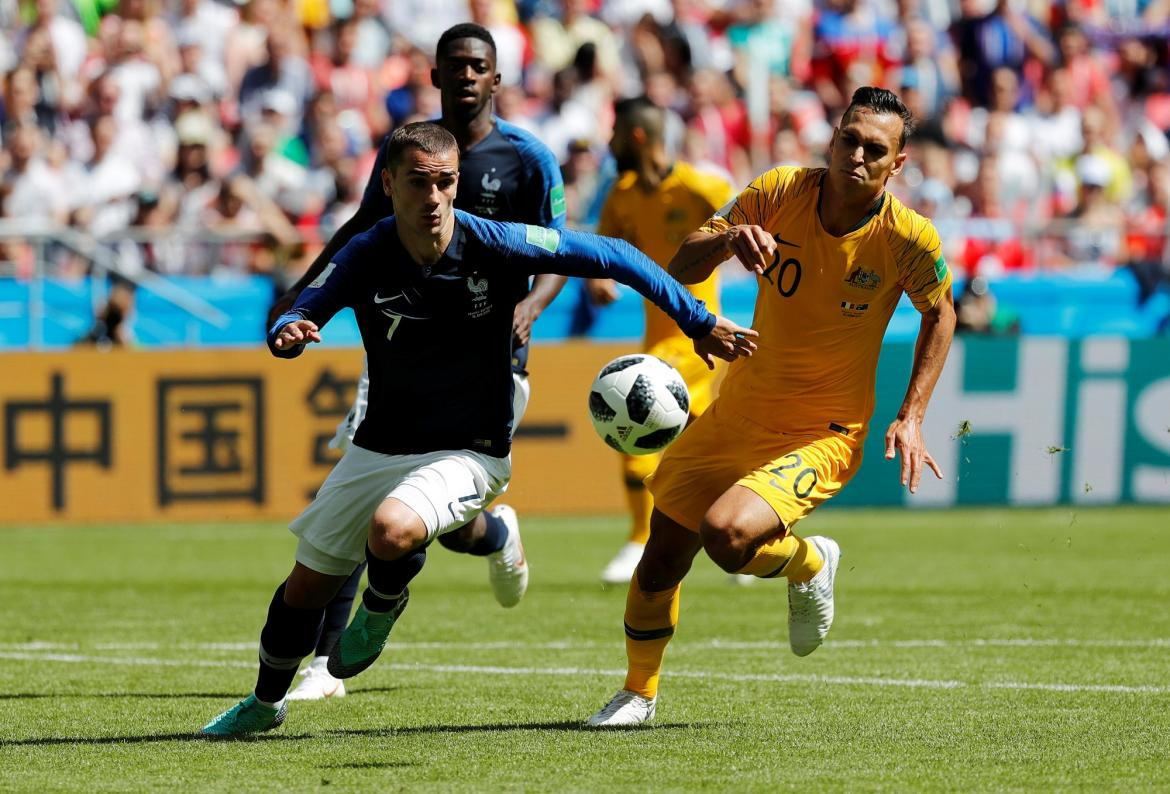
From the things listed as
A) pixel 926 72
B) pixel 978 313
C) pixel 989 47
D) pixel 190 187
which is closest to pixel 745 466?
pixel 978 313

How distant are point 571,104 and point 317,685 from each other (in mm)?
11617

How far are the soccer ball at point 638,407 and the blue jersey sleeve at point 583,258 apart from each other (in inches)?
22.1

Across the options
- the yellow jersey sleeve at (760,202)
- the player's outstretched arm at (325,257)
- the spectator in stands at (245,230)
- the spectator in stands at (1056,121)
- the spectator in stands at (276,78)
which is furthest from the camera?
the spectator in stands at (1056,121)

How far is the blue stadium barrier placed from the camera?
15484 mm

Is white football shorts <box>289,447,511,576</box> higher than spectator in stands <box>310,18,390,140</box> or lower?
lower

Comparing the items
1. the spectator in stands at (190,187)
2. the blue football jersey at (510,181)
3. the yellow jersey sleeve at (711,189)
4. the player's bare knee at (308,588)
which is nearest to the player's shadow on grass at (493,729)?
the player's bare knee at (308,588)

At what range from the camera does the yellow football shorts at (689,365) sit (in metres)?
11.4

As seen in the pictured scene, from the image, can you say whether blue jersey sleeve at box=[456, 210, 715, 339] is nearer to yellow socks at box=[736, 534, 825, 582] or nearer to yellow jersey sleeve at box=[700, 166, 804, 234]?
yellow jersey sleeve at box=[700, 166, 804, 234]

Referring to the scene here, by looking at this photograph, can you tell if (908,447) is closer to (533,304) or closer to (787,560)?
(787,560)

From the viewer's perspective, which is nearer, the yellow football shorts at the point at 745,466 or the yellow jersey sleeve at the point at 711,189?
the yellow football shorts at the point at 745,466

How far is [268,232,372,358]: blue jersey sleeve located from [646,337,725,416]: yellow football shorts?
4.93 m

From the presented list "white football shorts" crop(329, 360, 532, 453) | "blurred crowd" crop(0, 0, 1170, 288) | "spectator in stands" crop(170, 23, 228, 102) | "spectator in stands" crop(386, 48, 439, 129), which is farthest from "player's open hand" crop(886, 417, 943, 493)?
"spectator in stands" crop(170, 23, 228, 102)

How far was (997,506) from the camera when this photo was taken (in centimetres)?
1648

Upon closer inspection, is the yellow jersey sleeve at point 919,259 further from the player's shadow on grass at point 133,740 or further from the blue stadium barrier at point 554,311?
the blue stadium barrier at point 554,311
